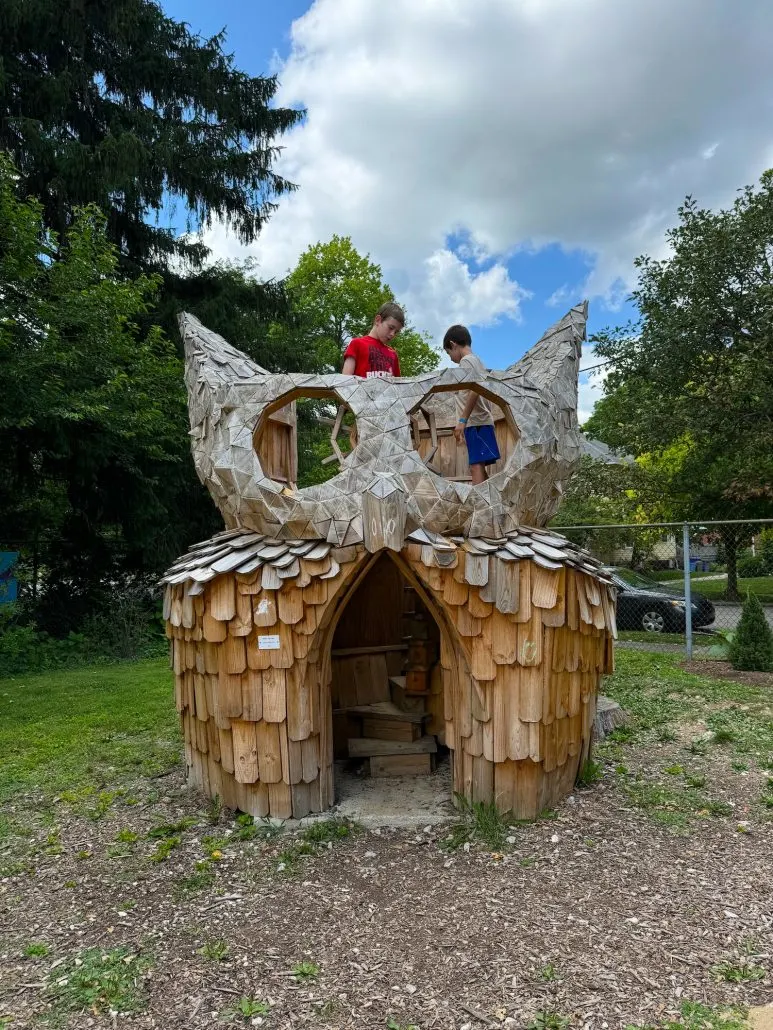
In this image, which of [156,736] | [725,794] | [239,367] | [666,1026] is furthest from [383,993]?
[156,736]

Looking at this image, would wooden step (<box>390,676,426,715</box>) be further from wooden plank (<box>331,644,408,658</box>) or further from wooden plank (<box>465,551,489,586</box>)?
wooden plank (<box>465,551,489,586</box>)

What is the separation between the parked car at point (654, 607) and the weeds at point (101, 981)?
925 cm

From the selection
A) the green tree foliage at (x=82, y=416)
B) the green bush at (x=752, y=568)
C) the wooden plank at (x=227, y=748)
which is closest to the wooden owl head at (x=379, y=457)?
the wooden plank at (x=227, y=748)

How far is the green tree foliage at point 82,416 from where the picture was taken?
8516mm

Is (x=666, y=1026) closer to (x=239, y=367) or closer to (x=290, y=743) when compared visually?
(x=290, y=743)

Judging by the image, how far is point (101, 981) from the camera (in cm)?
274

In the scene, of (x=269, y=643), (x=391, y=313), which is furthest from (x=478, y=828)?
(x=391, y=313)

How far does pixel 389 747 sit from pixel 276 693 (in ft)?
4.48

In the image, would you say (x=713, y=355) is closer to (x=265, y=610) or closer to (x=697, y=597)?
(x=697, y=597)

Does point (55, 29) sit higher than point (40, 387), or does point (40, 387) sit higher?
point (55, 29)

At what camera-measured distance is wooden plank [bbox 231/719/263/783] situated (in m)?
4.05

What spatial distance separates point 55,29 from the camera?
37.4 feet

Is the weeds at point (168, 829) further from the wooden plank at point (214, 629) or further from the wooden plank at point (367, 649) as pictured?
the wooden plank at point (367, 649)

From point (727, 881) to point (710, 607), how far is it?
29.3ft
